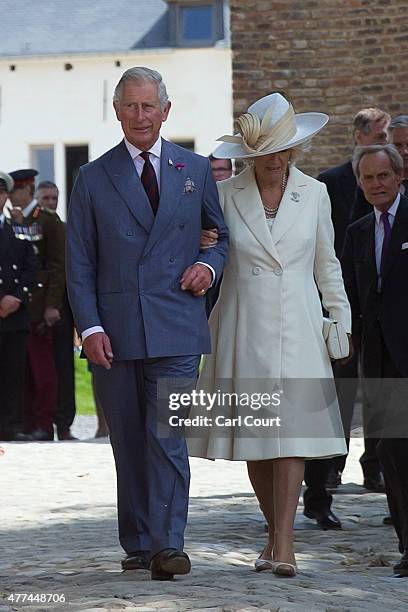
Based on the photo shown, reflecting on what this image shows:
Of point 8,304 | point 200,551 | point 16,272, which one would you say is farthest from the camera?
point 16,272

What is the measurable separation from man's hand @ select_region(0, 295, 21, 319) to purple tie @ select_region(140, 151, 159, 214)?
7142 mm

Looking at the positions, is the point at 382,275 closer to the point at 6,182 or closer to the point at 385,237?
the point at 385,237

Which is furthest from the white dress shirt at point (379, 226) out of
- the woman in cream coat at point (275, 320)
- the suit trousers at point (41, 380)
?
the suit trousers at point (41, 380)

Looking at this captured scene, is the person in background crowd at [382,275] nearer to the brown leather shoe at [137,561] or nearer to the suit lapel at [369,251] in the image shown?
the suit lapel at [369,251]

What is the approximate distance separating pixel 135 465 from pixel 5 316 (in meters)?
7.30

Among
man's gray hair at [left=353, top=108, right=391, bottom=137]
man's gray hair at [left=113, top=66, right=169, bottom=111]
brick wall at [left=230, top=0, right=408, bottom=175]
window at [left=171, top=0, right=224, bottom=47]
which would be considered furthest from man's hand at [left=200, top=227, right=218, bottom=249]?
window at [left=171, top=0, right=224, bottom=47]

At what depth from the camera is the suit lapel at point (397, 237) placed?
8172 millimetres

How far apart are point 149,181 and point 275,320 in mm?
774

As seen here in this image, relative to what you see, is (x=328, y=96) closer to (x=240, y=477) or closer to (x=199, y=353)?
(x=240, y=477)

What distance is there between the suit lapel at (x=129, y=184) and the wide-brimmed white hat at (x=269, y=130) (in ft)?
1.63

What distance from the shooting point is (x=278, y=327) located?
684 cm

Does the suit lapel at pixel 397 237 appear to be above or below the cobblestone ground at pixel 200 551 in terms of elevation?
above

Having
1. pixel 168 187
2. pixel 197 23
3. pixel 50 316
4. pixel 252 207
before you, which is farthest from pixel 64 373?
pixel 197 23

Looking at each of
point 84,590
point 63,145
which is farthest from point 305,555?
point 63,145
